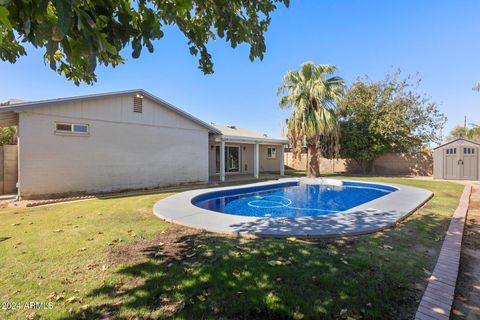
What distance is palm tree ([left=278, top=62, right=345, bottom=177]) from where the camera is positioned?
1706 cm

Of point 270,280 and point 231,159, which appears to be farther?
point 231,159

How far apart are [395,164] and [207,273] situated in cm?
2483

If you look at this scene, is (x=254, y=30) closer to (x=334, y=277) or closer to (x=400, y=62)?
(x=334, y=277)

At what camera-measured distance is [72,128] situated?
10992mm

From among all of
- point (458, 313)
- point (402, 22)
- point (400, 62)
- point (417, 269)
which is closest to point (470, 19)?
point (402, 22)

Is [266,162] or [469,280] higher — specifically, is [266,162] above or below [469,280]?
above

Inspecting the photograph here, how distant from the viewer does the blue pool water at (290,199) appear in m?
9.73

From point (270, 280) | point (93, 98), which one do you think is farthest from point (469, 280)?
point (93, 98)

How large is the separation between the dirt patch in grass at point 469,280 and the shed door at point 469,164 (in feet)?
50.2

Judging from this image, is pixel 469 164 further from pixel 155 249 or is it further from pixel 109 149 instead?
pixel 109 149

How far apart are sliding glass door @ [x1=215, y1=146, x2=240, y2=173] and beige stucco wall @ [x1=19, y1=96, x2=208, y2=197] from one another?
14.6ft

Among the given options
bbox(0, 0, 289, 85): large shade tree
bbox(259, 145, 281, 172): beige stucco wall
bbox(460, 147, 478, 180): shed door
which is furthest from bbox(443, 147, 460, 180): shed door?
bbox(0, 0, 289, 85): large shade tree

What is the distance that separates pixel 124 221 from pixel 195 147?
9422 mm

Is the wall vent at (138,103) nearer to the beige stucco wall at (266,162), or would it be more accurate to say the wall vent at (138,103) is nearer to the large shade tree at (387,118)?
the beige stucco wall at (266,162)
